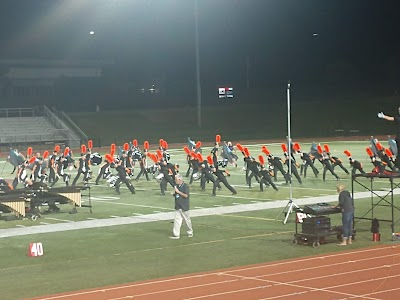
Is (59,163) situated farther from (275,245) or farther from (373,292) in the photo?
(373,292)

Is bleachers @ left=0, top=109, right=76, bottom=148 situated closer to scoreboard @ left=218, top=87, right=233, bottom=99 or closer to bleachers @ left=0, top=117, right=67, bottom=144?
bleachers @ left=0, top=117, right=67, bottom=144

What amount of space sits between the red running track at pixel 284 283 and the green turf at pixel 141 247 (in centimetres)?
71

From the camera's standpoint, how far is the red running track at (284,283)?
12.6 m

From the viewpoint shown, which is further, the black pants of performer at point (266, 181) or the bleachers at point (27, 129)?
the bleachers at point (27, 129)

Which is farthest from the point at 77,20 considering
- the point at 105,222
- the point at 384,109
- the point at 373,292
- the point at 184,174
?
the point at 373,292

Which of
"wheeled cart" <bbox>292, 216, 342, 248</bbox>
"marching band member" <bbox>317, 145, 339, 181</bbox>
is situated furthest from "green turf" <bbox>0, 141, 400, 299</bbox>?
"marching band member" <bbox>317, 145, 339, 181</bbox>

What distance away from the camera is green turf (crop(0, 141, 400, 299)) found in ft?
48.8

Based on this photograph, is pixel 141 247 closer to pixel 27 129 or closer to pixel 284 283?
pixel 284 283

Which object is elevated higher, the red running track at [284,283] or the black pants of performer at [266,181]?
the black pants of performer at [266,181]

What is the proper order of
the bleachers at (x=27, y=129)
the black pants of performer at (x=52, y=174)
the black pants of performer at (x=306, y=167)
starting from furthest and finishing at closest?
the bleachers at (x=27, y=129)
the black pants of performer at (x=306, y=167)
the black pants of performer at (x=52, y=174)

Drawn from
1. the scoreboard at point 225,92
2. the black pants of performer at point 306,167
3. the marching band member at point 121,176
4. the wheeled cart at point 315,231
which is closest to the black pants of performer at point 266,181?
the black pants of performer at point 306,167

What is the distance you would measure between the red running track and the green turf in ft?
2.32

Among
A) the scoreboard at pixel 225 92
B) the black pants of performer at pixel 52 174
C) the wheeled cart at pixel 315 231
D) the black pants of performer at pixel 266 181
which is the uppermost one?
the scoreboard at pixel 225 92

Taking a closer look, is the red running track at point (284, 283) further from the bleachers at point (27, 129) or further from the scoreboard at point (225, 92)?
the scoreboard at point (225, 92)
